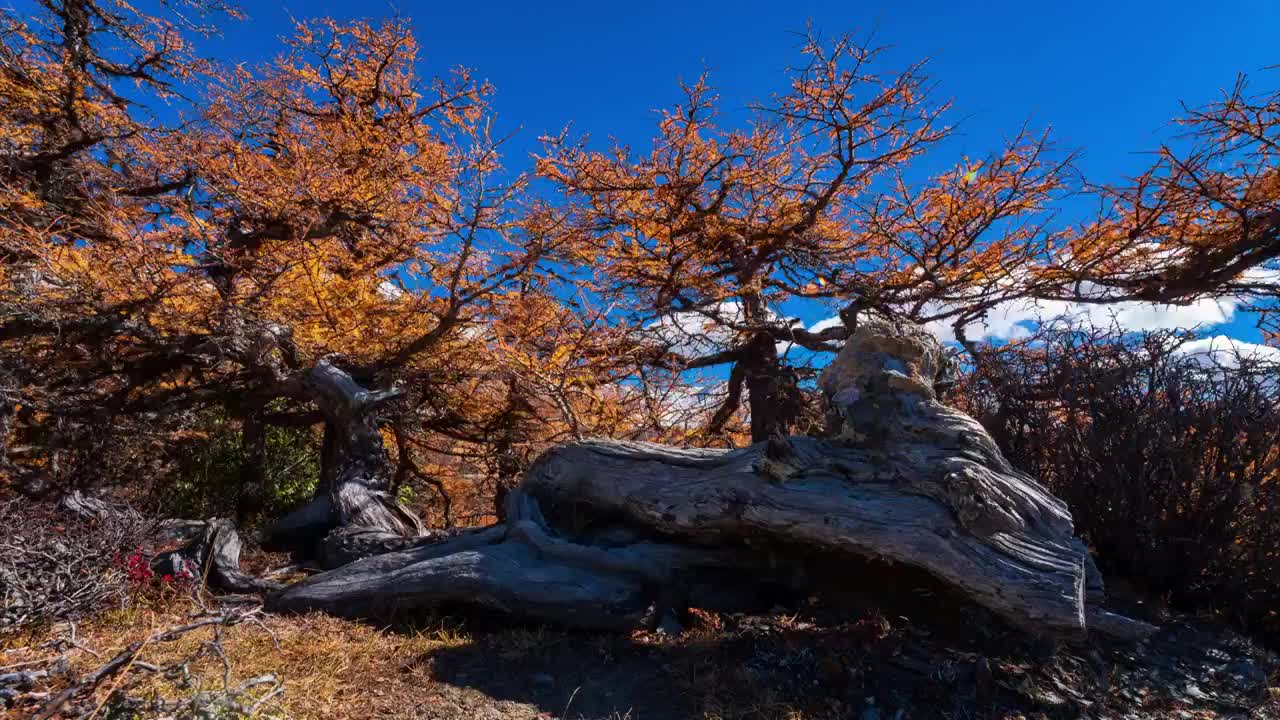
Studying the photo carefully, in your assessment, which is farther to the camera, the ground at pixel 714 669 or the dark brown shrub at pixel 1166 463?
the dark brown shrub at pixel 1166 463

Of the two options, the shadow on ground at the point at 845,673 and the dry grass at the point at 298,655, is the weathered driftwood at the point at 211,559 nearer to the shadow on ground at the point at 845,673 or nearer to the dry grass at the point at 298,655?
the dry grass at the point at 298,655

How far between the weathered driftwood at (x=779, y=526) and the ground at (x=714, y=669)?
270 mm

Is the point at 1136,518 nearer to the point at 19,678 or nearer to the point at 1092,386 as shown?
the point at 1092,386

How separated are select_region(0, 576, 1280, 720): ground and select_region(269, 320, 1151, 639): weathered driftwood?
0.27 meters

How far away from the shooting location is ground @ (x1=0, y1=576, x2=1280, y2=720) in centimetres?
309

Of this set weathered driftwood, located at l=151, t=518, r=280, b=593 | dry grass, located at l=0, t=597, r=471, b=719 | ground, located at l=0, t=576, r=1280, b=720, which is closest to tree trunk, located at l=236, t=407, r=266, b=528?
weathered driftwood, located at l=151, t=518, r=280, b=593

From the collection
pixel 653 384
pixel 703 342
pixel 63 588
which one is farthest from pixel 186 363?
pixel 703 342

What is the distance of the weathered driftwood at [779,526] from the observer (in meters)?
3.23

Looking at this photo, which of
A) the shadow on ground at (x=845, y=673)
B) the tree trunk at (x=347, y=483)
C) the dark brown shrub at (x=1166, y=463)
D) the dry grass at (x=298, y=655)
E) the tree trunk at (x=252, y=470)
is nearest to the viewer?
the dry grass at (x=298, y=655)

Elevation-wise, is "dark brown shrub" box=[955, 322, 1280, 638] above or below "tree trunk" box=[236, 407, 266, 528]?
above

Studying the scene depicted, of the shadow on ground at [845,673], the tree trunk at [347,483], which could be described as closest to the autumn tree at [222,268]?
the tree trunk at [347,483]

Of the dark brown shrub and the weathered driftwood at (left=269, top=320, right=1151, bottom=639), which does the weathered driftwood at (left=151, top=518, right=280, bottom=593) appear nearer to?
the weathered driftwood at (left=269, top=320, right=1151, bottom=639)

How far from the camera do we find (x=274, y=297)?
273 inches

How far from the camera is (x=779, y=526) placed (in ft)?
12.5
